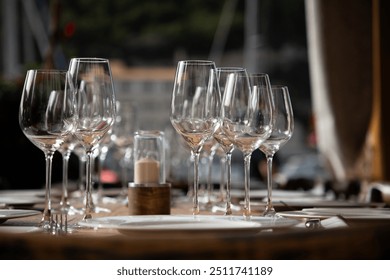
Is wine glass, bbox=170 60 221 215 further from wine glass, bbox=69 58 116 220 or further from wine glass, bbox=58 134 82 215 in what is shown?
wine glass, bbox=58 134 82 215

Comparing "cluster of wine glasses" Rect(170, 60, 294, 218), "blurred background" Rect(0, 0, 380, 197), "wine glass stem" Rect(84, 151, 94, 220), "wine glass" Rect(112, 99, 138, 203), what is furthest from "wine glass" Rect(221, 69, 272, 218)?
"blurred background" Rect(0, 0, 380, 197)

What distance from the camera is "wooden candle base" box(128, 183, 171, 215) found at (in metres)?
1.58

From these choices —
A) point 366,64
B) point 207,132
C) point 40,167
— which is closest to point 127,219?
point 207,132

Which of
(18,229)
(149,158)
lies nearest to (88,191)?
(18,229)

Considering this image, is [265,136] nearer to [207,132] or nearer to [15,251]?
[207,132]

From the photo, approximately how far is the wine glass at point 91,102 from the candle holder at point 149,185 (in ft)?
0.76

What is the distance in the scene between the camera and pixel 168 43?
8156 mm

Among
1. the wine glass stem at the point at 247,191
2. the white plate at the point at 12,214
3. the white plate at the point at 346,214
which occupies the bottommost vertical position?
the white plate at the point at 346,214

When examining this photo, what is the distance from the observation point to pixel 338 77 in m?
4.34

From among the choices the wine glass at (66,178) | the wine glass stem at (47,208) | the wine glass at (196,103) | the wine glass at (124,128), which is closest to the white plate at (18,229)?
the wine glass stem at (47,208)

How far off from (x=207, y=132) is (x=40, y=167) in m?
2.70

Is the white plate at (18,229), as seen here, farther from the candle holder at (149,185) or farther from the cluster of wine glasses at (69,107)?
the candle holder at (149,185)

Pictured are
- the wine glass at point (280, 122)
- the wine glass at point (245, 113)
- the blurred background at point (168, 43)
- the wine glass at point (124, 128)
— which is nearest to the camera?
the wine glass at point (245, 113)

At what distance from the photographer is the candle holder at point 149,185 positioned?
5.19 feet
